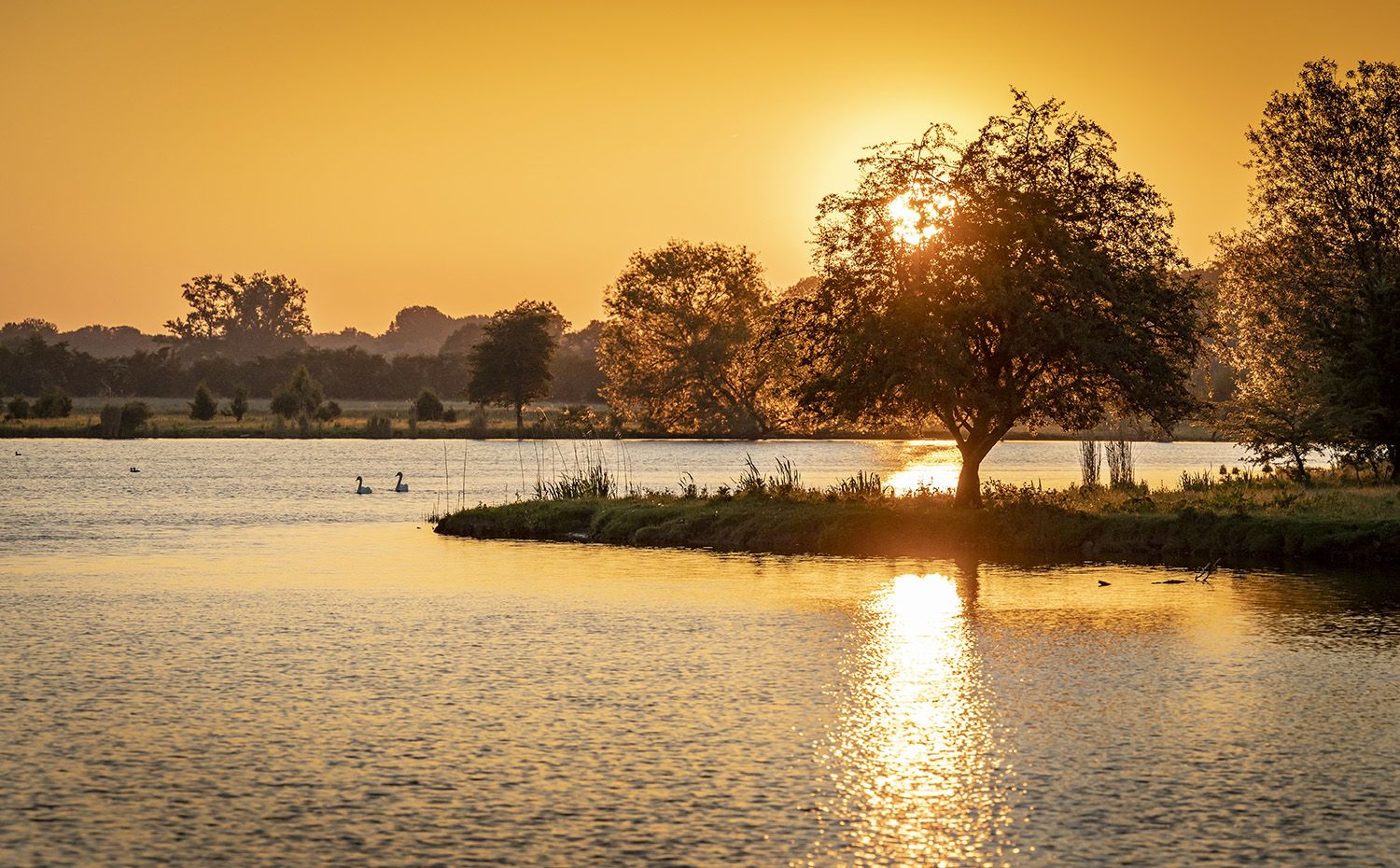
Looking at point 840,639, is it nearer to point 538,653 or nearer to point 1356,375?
point 538,653

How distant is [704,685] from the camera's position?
Result: 58.5 feet

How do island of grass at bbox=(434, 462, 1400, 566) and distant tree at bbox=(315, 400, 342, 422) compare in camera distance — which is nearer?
island of grass at bbox=(434, 462, 1400, 566)

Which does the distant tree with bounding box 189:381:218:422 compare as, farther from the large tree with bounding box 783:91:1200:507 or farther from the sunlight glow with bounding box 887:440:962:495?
the large tree with bounding box 783:91:1200:507

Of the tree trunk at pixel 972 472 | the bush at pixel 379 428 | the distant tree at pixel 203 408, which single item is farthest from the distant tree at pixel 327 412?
the tree trunk at pixel 972 472

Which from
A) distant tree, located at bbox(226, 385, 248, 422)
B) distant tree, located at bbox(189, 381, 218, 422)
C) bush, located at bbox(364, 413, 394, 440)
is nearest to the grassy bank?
bush, located at bbox(364, 413, 394, 440)

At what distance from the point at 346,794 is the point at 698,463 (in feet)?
234

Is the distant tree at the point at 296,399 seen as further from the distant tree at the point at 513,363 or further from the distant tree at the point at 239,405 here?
the distant tree at the point at 513,363

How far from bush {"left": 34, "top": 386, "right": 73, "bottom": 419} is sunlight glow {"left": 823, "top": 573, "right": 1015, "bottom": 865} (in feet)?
439

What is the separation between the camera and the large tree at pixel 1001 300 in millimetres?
35438

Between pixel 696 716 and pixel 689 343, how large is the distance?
4447 inches

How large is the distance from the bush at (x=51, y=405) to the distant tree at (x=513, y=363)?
3943 centimetres

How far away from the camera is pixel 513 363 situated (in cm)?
14462

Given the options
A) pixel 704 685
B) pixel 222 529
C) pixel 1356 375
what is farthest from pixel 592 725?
pixel 1356 375

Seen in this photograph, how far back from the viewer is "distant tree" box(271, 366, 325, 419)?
478 ft
